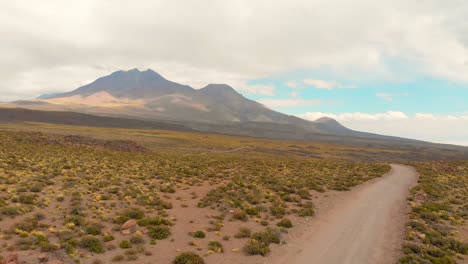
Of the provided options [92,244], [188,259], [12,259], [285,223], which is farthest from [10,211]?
[285,223]

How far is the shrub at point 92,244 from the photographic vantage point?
16.8 m

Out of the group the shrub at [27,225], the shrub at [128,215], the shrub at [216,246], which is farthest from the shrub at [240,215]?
the shrub at [27,225]

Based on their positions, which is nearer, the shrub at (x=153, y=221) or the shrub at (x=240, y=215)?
the shrub at (x=153, y=221)

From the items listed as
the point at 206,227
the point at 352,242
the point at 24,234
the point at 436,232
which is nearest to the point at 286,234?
the point at 352,242

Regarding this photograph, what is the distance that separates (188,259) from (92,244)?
5949 millimetres

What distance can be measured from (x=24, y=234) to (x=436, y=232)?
91.0ft

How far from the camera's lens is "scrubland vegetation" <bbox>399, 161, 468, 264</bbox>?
17.8 m

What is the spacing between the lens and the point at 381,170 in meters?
53.5

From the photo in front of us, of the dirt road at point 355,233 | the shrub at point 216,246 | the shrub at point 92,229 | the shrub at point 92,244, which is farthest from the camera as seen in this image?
the shrub at point 92,229

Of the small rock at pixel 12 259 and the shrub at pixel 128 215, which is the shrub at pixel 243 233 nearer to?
the shrub at pixel 128 215

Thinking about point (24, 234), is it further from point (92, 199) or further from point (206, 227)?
point (206, 227)

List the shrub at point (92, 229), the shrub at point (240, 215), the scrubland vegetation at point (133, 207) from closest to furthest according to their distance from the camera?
the scrubland vegetation at point (133, 207)
the shrub at point (92, 229)
the shrub at point (240, 215)

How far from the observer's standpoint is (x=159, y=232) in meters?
19.9

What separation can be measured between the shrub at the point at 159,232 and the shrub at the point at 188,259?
3399 millimetres
